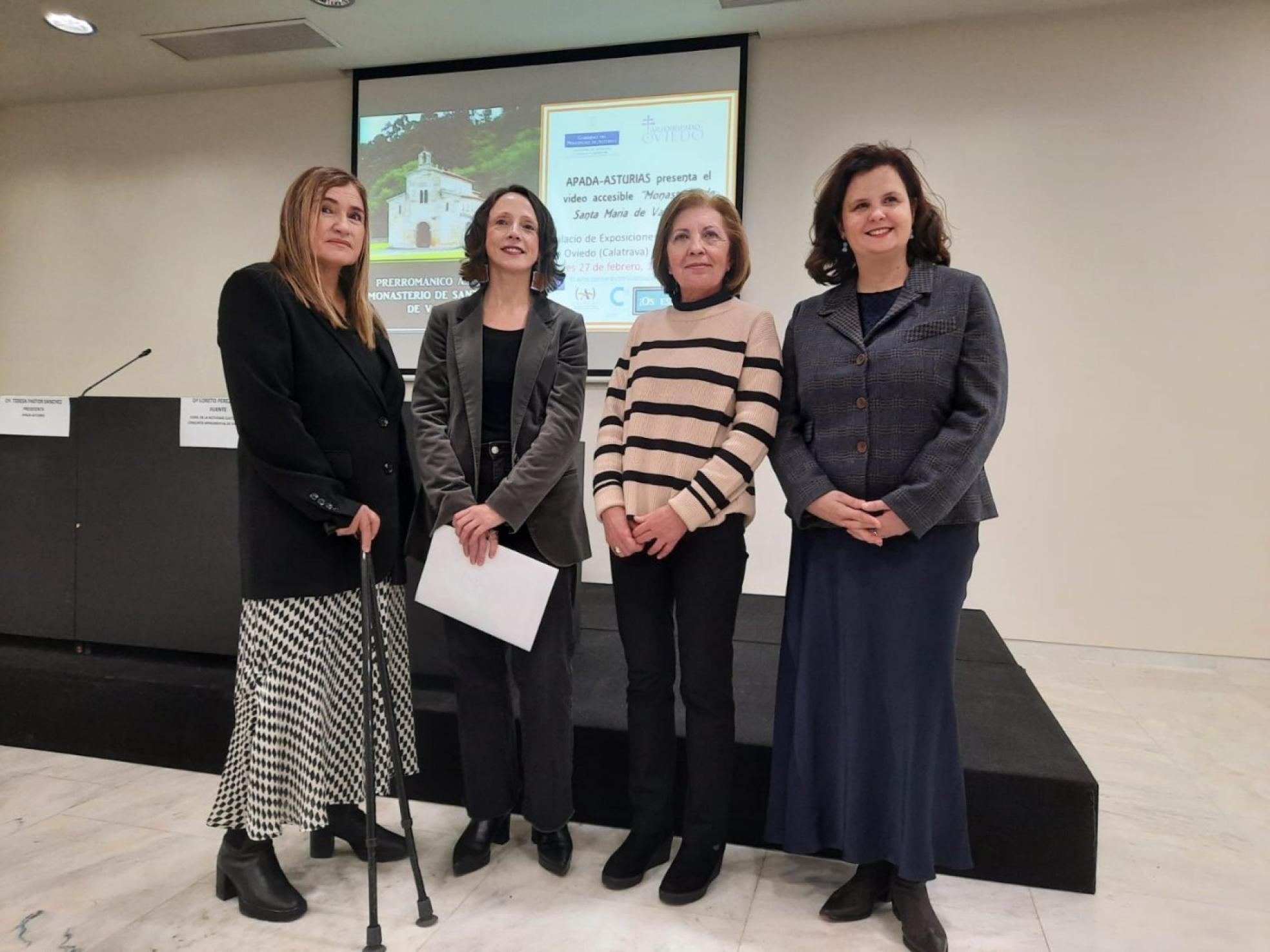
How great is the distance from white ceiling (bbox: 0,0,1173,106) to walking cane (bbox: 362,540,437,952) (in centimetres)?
306

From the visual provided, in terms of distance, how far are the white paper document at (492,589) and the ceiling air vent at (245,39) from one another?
3.32m

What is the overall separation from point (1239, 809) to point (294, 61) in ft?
16.5

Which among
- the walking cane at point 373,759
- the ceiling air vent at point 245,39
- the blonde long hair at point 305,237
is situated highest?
the ceiling air vent at point 245,39

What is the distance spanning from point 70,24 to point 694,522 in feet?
14.2

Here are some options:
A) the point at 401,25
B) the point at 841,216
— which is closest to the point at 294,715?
the point at 841,216

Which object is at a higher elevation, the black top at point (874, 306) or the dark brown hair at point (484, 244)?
the dark brown hair at point (484, 244)

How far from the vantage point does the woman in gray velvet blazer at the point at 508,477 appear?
5.11 ft

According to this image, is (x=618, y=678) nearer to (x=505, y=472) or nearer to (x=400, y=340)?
(x=505, y=472)

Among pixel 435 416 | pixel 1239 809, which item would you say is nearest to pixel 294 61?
pixel 435 416

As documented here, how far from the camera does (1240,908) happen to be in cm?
155

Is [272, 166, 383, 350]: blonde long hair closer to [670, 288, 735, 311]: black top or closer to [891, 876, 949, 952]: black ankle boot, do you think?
[670, 288, 735, 311]: black top

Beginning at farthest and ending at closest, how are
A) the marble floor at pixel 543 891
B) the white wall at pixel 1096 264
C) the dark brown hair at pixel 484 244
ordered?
the white wall at pixel 1096 264 → the dark brown hair at pixel 484 244 → the marble floor at pixel 543 891

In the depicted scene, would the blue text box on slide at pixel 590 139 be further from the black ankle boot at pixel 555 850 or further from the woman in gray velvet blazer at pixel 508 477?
the black ankle boot at pixel 555 850

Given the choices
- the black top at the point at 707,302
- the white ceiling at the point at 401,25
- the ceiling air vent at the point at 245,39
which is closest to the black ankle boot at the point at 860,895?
the black top at the point at 707,302
